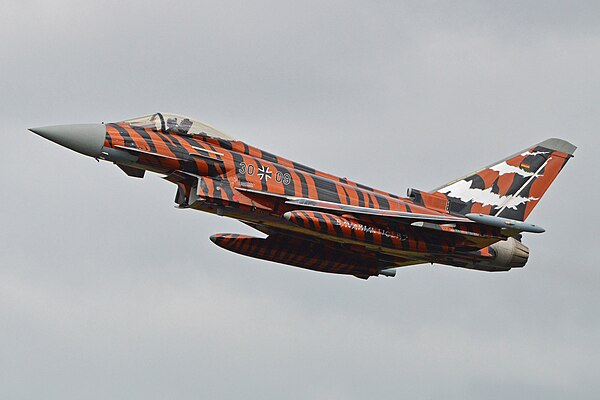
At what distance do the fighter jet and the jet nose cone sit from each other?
27 mm

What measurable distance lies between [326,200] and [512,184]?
269 inches

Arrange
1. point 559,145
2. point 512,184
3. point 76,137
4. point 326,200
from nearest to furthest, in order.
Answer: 1. point 76,137
2. point 326,200
3. point 512,184
4. point 559,145

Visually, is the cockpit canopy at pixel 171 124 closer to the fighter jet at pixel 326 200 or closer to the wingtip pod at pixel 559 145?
the fighter jet at pixel 326 200

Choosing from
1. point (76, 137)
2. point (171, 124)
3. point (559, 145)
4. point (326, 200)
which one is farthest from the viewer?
point (559, 145)

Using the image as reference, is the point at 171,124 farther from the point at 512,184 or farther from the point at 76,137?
the point at 512,184

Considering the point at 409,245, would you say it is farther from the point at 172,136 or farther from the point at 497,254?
the point at 172,136

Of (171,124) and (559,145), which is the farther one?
(559,145)

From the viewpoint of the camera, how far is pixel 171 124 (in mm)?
35000

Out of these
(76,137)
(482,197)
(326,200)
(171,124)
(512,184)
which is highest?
(512,184)

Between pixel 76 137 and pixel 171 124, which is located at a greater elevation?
pixel 171 124

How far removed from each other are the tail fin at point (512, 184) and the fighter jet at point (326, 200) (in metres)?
0.03

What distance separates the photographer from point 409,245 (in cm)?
3691

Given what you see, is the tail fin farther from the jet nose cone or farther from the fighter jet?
the jet nose cone

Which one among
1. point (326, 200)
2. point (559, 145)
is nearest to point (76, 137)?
point (326, 200)
